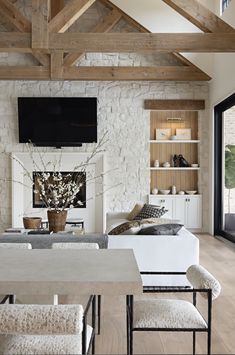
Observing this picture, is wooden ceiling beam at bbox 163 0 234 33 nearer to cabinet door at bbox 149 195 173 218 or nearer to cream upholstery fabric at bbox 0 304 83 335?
cabinet door at bbox 149 195 173 218

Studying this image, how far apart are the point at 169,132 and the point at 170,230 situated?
17.2 ft

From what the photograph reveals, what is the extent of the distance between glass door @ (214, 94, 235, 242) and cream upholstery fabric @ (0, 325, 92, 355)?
22.6 ft

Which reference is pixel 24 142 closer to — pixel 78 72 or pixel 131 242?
pixel 78 72

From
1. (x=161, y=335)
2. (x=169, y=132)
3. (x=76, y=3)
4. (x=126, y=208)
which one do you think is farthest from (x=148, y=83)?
(x=161, y=335)

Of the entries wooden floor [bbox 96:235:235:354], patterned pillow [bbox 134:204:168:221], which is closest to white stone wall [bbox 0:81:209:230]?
patterned pillow [bbox 134:204:168:221]

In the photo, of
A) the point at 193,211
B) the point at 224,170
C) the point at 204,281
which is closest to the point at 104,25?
the point at 224,170

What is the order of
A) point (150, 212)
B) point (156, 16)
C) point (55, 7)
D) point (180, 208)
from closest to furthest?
point (150, 212) < point (55, 7) < point (156, 16) < point (180, 208)

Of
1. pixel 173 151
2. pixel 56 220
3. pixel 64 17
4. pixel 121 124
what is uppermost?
pixel 64 17

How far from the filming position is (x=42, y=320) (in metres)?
1.89

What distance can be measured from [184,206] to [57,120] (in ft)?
10.3

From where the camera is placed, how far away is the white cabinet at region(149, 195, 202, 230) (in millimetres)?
9969

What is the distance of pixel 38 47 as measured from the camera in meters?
6.27

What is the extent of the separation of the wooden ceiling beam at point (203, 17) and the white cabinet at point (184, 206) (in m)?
4.21

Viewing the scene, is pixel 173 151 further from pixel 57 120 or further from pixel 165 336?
pixel 165 336
